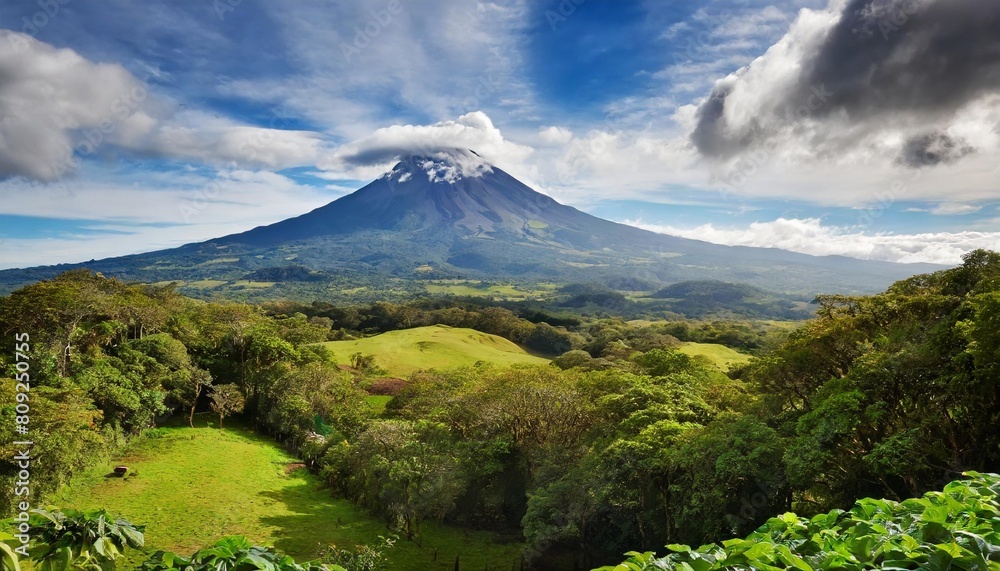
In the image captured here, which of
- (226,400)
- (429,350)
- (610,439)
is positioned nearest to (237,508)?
(226,400)

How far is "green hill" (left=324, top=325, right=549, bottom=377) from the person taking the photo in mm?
52312

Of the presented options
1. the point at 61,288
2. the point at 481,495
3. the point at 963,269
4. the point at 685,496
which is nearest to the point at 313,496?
the point at 481,495

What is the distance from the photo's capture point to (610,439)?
55.8 feet

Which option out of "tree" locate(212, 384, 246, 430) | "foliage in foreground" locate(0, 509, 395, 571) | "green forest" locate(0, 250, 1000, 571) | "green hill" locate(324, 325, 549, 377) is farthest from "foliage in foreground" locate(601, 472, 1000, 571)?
"green hill" locate(324, 325, 549, 377)

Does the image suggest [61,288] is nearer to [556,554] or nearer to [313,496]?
[313,496]

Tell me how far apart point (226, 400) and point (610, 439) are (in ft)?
80.0

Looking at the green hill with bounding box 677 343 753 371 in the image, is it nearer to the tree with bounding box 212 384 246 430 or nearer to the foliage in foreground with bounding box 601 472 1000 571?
the tree with bounding box 212 384 246 430

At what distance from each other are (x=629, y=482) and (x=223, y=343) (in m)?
30.4

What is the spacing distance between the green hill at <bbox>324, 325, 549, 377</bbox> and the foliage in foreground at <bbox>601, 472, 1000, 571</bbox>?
45.5m

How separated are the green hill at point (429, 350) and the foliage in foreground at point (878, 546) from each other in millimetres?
45517

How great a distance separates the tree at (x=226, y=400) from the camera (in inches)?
1124

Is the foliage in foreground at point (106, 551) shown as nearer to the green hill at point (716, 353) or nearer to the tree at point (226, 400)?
the tree at point (226, 400)

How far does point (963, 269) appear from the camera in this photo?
14914 millimetres

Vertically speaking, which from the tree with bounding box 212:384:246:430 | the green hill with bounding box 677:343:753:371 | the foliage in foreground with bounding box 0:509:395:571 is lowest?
Answer: the green hill with bounding box 677:343:753:371
